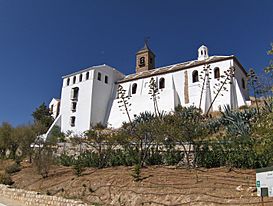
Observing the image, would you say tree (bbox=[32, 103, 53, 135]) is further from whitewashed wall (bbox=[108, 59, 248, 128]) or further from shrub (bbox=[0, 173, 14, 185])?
shrub (bbox=[0, 173, 14, 185])

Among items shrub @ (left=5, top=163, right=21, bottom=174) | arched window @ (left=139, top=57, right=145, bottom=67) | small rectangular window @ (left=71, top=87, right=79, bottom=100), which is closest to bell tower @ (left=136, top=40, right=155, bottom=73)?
arched window @ (left=139, top=57, right=145, bottom=67)

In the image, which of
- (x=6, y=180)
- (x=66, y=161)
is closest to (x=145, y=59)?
(x=66, y=161)

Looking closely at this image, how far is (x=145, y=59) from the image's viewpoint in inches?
1725

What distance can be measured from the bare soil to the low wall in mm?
605

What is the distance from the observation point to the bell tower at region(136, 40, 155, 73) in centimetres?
4341

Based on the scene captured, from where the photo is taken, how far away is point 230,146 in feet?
34.3

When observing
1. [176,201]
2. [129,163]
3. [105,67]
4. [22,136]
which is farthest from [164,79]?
[176,201]

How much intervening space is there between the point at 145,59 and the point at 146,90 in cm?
1245

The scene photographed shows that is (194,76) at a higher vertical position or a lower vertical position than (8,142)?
higher

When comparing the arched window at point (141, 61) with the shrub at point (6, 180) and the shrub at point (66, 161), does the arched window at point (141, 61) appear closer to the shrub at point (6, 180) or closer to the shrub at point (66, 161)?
the shrub at point (66, 161)

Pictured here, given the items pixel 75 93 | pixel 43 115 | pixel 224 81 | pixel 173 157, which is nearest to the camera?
pixel 173 157

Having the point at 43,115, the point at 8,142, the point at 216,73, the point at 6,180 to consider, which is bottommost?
the point at 6,180

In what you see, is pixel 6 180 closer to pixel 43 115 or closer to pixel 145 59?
pixel 43 115

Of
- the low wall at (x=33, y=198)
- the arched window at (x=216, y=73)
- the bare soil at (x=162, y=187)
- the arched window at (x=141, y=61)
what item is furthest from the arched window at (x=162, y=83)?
the low wall at (x=33, y=198)
